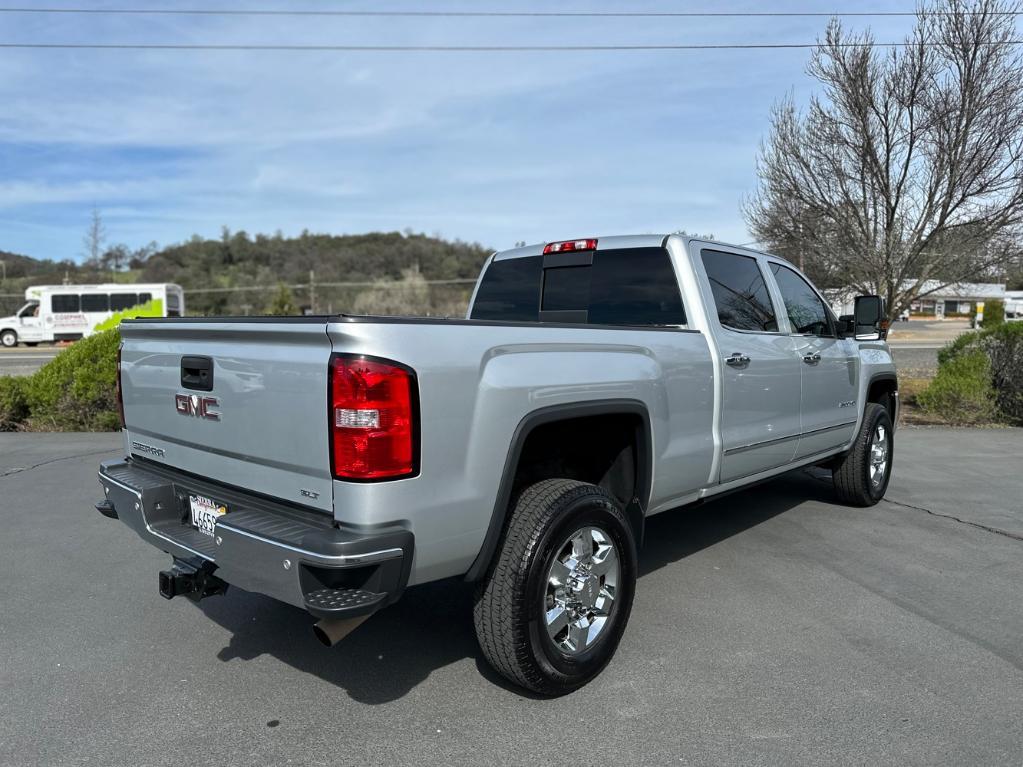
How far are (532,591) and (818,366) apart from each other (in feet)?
10.4

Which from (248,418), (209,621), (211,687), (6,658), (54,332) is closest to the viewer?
(248,418)

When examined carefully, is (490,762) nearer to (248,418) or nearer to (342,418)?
(342,418)

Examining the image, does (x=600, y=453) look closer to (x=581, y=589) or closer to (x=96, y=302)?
(x=581, y=589)

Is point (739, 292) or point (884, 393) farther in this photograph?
point (884, 393)

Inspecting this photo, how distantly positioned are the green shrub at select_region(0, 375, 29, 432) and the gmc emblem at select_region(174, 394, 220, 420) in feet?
26.2

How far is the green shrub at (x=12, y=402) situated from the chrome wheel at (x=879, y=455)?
9.73 metres

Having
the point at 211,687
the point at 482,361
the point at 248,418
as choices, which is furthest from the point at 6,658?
the point at 482,361

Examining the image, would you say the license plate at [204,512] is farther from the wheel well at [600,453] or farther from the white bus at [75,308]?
the white bus at [75,308]

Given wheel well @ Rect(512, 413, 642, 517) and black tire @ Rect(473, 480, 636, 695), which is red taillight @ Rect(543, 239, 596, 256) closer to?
wheel well @ Rect(512, 413, 642, 517)

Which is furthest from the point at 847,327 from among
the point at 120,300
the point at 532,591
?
the point at 120,300

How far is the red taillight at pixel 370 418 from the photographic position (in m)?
2.58

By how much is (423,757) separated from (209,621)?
1.76 meters

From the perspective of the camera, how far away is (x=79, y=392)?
9617 mm

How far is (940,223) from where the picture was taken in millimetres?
10570
